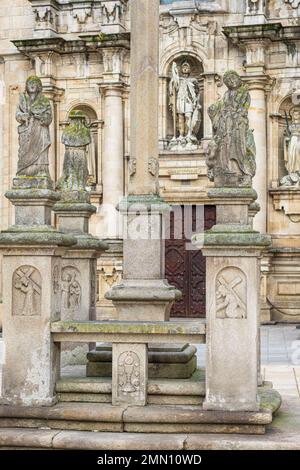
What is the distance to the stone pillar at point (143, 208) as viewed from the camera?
9578mm

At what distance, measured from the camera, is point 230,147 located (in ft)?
30.3

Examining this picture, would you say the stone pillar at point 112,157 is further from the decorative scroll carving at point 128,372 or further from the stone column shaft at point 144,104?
the decorative scroll carving at point 128,372

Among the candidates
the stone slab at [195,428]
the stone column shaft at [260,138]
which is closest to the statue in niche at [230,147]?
the stone slab at [195,428]

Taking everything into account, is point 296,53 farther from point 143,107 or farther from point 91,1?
point 143,107

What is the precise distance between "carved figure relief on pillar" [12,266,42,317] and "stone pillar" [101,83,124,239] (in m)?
12.5

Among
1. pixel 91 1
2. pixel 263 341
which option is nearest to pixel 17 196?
pixel 263 341

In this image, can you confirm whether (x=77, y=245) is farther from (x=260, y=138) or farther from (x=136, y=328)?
(x=260, y=138)

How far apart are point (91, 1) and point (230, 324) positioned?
49.7ft

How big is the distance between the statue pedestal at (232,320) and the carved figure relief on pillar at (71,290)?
279 cm


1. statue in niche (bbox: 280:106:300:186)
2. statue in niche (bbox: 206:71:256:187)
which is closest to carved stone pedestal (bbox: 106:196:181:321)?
statue in niche (bbox: 206:71:256:187)

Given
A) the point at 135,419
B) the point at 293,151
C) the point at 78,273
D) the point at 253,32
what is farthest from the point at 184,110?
the point at 135,419

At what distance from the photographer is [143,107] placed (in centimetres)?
970

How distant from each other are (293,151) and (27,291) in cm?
1279

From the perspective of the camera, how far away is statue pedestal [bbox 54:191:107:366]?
428 inches
